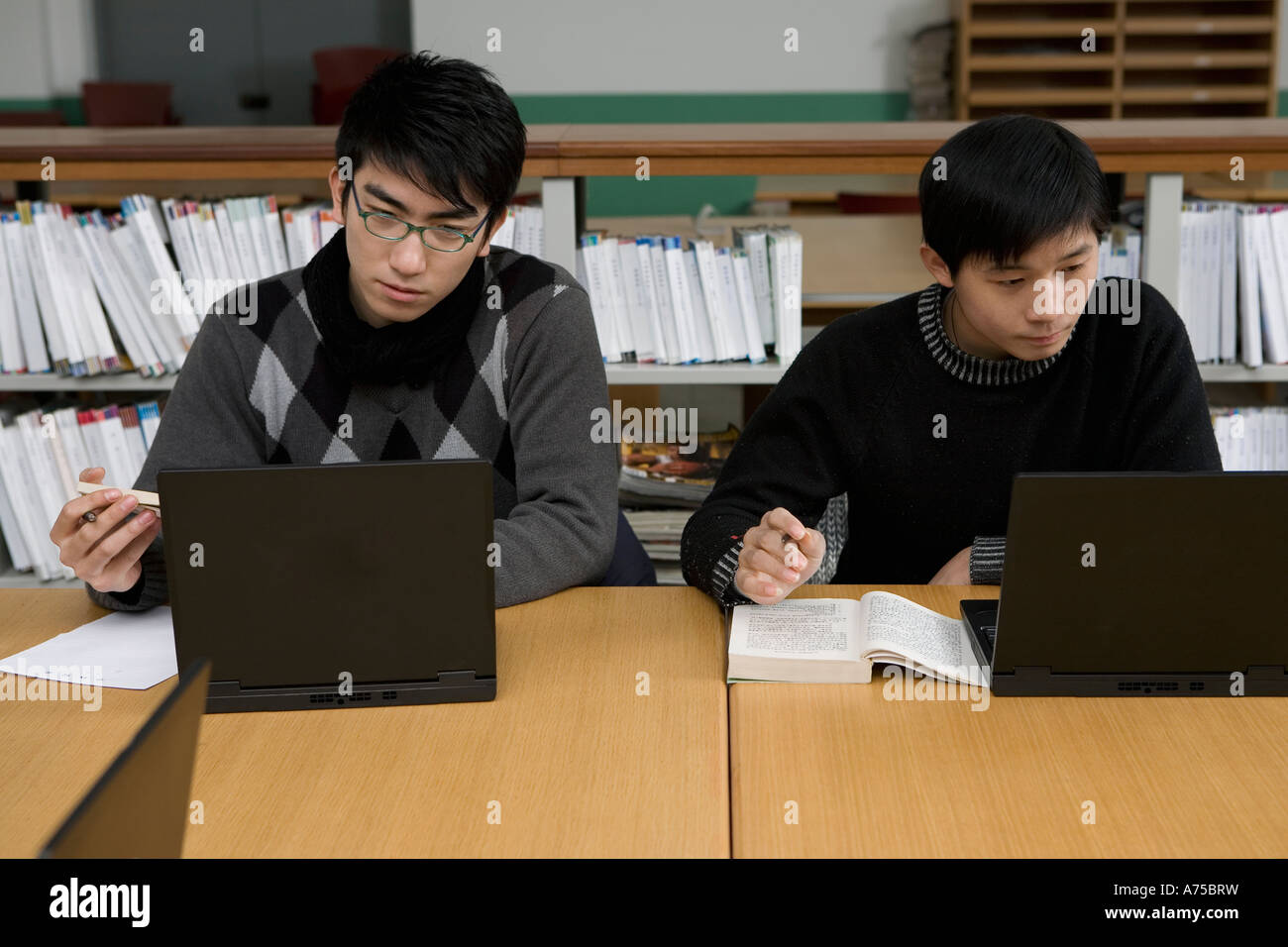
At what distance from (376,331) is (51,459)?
1135 millimetres

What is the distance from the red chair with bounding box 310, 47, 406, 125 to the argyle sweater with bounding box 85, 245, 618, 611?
521 centimetres

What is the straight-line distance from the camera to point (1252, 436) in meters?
2.42

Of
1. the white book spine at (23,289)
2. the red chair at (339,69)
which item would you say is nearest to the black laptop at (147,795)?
the white book spine at (23,289)

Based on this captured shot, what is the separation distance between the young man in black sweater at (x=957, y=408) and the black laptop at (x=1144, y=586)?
33 cm

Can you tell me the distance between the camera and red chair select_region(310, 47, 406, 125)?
656cm

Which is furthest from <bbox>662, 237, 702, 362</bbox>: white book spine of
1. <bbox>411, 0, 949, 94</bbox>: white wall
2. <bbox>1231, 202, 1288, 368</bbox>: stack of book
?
<bbox>411, 0, 949, 94</bbox>: white wall

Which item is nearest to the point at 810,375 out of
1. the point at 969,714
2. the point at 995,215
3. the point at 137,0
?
the point at 995,215

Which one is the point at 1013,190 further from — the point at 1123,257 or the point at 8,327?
the point at 8,327

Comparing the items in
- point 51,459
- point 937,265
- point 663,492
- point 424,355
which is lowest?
point 663,492

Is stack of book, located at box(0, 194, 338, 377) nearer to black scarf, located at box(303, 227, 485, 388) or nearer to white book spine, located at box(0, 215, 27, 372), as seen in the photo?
white book spine, located at box(0, 215, 27, 372)

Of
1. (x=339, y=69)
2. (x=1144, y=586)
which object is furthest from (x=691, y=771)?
(x=339, y=69)

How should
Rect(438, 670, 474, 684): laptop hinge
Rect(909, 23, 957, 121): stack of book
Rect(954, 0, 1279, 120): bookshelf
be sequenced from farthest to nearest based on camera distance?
Rect(909, 23, 957, 121): stack of book < Rect(954, 0, 1279, 120): bookshelf < Rect(438, 670, 474, 684): laptop hinge
